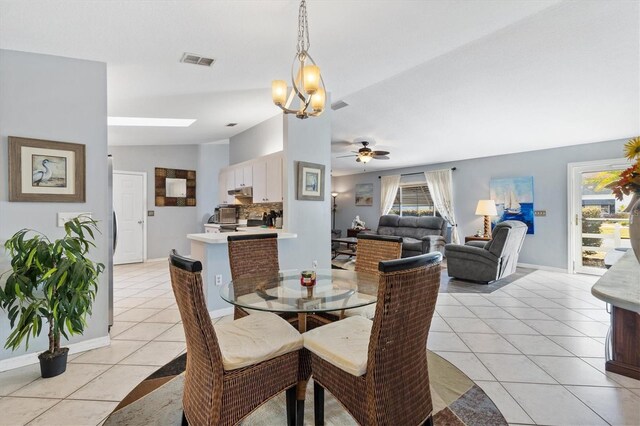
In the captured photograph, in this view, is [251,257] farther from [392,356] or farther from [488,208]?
[488,208]

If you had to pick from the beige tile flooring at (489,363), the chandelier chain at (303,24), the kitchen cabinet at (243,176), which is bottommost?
the beige tile flooring at (489,363)

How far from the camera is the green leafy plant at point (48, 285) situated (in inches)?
76.0

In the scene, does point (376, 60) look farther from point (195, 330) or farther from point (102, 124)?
point (195, 330)

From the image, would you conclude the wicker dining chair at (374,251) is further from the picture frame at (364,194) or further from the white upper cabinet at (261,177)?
the picture frame at (364,194)

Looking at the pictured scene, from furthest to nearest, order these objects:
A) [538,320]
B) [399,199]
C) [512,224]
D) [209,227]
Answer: [399,199] < [209,227] < [512,224] < [538,320]

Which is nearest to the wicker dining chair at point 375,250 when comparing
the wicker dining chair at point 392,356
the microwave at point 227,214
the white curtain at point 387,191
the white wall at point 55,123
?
the wicker dining chair at point 392,356

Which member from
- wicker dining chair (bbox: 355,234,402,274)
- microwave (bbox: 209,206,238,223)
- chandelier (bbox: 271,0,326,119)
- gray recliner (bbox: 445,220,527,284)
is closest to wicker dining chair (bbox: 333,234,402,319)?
wicker dining chair (bbox: 355,234,402,274)

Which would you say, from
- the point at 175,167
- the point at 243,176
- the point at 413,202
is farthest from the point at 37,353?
the point at 413,202

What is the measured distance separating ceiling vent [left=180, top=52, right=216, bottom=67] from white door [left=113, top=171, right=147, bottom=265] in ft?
14.4

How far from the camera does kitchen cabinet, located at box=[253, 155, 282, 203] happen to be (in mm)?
4046

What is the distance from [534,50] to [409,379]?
3.15m

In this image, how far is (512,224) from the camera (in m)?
4.60

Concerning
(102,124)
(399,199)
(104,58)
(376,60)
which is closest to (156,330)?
(102,124)

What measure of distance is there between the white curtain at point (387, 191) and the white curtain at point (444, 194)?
1.04 meters
